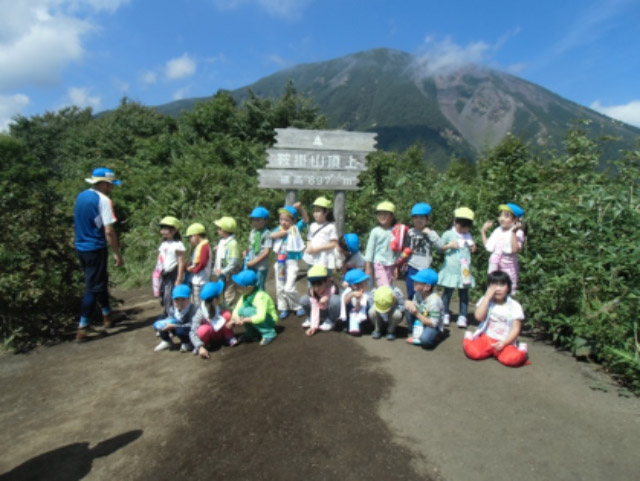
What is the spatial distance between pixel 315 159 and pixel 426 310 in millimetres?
3342

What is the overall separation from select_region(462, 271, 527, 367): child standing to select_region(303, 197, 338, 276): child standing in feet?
6.87

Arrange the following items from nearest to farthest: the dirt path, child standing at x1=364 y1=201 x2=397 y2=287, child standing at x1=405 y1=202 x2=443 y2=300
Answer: the dirt path
child standing at x1=405 y1=202 x2=443 y2=300
child standing at x1=364 y1=201 x2=397 y2=287

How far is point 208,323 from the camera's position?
15.5ft

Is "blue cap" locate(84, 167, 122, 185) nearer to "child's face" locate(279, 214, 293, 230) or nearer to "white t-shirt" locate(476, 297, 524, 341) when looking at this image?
"child's face" locate(279, 214, 293, 230)

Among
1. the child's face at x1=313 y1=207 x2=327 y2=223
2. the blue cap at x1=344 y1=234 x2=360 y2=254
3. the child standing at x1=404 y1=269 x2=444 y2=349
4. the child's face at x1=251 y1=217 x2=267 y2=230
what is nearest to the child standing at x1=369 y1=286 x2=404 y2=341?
the child standing at x1=404 y1=269 x2=444 y2=349

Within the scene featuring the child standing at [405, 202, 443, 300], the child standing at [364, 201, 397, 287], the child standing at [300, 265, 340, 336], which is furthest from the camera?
the child standing at [364, 201, 397, 287]

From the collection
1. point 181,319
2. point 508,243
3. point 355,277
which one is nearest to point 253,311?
point 181,319

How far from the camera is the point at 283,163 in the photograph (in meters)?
6.70

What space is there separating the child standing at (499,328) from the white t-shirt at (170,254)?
367 centimetres

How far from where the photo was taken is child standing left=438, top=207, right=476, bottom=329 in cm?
514

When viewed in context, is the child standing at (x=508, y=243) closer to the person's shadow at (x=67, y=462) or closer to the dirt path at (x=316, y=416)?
the dirt path at (x=316, y=416)

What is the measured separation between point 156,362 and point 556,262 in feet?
16.0

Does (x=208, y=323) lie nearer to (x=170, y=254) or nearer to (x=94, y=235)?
(x=170, y=254)

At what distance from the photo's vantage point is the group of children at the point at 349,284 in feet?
14.3
